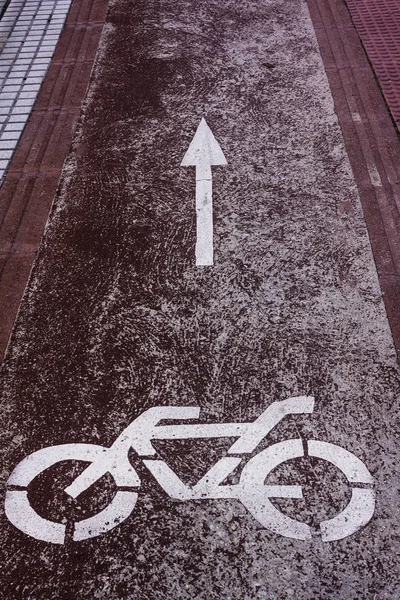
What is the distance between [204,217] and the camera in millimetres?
4699

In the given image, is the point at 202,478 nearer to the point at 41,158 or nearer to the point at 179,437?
the point at 179,437

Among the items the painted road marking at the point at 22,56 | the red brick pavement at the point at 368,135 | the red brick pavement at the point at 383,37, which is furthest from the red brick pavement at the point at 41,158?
the red brick pavement at the point at 383,37

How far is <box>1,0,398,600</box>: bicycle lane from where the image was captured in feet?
9.65

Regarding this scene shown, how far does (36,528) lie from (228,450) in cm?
111

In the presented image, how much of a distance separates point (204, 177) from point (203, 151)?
1.21 ft

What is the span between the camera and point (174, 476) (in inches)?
127

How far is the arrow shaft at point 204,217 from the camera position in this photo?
14.5 feet

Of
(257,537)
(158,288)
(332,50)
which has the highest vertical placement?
(332,50)

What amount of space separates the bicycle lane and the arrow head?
3 cm

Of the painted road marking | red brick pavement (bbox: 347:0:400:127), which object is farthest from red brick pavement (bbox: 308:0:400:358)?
the painted road marking

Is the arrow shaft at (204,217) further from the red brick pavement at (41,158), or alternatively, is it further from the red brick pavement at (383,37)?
the red brick pavement at (383,37)

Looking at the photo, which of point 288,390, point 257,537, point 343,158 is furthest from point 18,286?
point 343,158

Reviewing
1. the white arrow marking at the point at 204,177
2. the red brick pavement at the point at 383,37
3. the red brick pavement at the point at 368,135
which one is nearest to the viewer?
the red brick pavement at the point at 368,135

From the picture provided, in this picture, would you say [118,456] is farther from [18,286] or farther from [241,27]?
[241,27]
